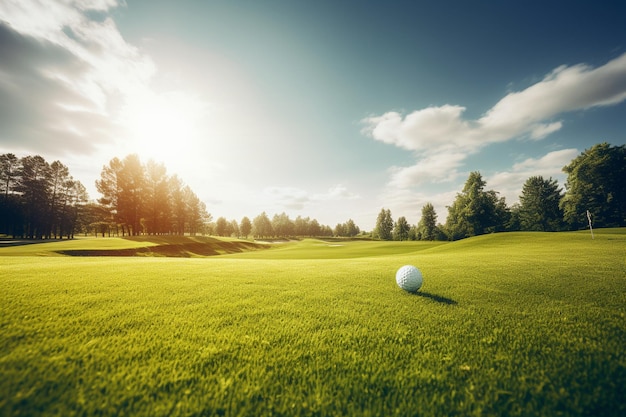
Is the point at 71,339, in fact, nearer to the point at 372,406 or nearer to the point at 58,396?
the point at 58,396

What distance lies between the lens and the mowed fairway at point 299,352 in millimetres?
2275

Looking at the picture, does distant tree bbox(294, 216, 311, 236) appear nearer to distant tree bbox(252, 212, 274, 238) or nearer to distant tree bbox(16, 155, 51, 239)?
distant tree bbox(252, 212, 274, 238)

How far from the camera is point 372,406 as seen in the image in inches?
91.8

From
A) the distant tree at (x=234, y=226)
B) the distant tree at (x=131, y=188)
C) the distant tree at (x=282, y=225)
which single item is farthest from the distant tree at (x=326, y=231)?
the distant tree at (x=131, y=188)

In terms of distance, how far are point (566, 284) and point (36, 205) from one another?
78794 millimetres

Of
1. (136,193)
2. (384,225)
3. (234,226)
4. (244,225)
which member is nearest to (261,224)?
(244,225)

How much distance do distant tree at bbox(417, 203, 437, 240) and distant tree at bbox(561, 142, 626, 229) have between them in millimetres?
28560

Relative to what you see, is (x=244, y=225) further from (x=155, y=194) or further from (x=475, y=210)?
(x=475, y=210)

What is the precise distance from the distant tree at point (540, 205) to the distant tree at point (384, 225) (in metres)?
40.4

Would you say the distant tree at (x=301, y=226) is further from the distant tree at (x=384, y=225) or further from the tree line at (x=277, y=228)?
the distant tree at (x=384, y=225)

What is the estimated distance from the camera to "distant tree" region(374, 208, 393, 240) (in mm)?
92312

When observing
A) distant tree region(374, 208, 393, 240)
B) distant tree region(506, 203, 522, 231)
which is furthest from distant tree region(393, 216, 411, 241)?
distant tree region(506, 203, 522, 231)

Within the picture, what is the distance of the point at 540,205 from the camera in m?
56.6

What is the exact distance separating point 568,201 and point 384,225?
176 feet
